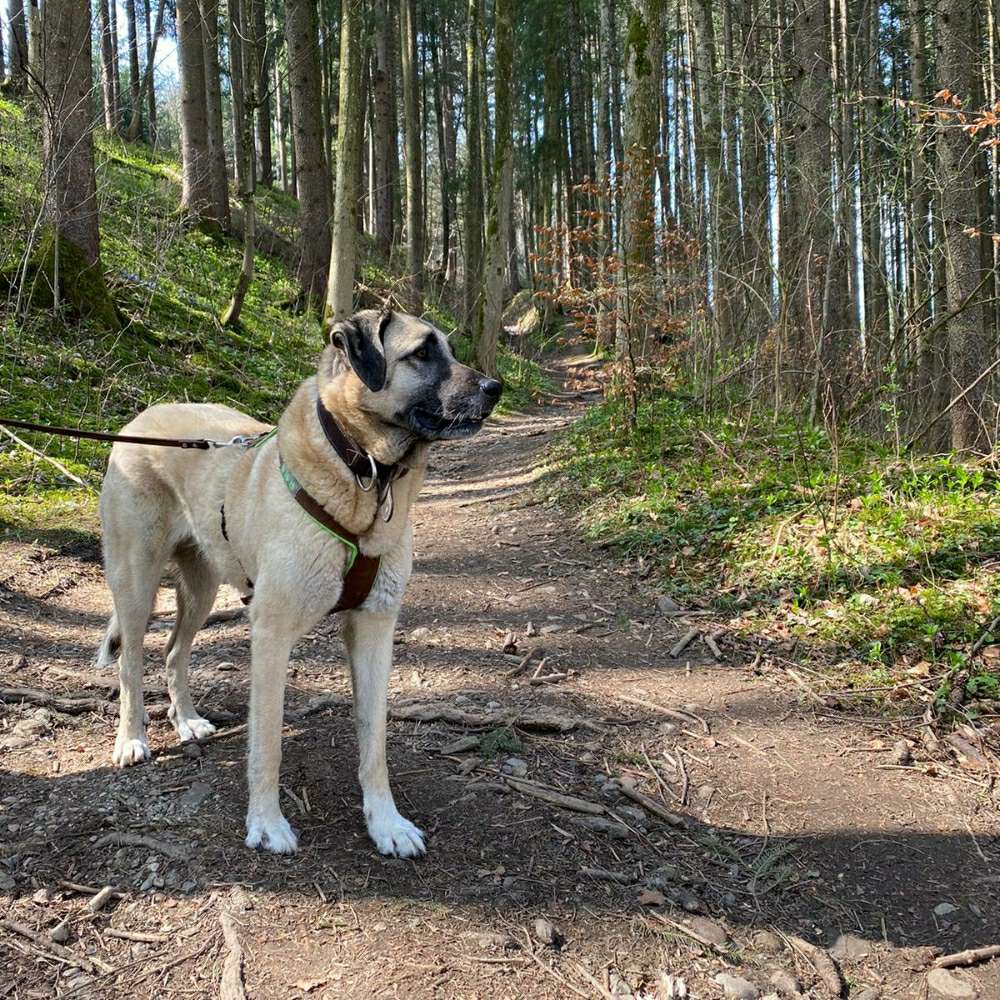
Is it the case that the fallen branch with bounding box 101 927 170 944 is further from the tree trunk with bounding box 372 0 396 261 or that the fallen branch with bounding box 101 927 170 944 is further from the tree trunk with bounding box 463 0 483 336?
the tree trunk with bounding box 372 0 396 261

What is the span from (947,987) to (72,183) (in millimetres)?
11643

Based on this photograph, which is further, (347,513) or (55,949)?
(347,513)

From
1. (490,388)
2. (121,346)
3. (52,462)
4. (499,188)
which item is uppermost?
(499,188)

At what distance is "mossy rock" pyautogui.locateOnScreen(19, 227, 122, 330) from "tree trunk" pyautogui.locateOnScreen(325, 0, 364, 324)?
3197 millimetres

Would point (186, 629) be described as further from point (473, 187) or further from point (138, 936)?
point (473, 187)

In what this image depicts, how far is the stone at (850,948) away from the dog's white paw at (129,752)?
278 cm

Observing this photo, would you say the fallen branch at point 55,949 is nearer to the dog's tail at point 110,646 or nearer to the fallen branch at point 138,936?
the fallen branch at point 138,936

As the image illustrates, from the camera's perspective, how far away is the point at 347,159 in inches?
500

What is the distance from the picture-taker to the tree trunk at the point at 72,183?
9.56m

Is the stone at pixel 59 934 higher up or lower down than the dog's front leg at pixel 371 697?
lower down

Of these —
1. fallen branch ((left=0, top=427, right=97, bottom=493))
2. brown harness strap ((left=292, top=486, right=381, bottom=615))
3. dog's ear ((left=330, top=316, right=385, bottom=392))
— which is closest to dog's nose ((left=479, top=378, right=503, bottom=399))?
dog's ear ((left=330, top=316, right=385, bottom=392))

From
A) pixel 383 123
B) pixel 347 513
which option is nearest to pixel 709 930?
pixel 347 513

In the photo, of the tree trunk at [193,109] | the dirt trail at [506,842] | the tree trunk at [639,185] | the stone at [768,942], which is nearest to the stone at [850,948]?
the dirt trail at [506,842]

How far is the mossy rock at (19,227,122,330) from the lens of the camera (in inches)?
387
